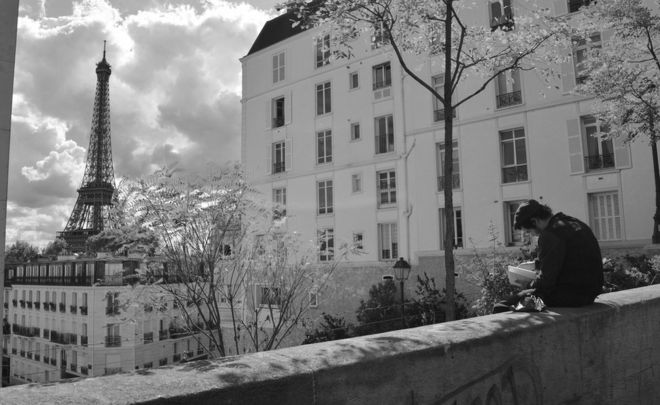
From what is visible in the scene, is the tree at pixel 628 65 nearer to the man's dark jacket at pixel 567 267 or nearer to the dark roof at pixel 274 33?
the man's dark jacket at pixel 567 267

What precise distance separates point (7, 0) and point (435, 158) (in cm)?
2011

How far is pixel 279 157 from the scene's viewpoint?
31156mm

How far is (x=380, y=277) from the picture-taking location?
25.1 metres

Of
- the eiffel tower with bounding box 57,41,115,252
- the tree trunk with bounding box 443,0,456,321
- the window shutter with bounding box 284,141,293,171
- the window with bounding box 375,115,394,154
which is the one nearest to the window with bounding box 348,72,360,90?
the window with bounding box 375,115,394,154

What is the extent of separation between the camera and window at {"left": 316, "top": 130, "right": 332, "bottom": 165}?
94.7 ft

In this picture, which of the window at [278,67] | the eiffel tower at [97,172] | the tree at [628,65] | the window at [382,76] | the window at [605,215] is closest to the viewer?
the tree at [628,65]

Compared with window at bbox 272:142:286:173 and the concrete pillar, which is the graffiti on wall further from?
window at bbox 272:142:286:173

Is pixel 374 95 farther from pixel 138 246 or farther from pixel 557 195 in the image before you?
pixel 138 246

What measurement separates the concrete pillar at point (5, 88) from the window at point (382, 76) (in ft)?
72.8

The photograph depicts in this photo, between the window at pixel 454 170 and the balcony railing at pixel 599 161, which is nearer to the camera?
the balcony railing at pixel 599 161

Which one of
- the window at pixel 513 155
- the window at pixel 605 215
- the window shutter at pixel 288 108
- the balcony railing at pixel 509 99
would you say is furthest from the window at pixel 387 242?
the window shutter at pixel 288 108

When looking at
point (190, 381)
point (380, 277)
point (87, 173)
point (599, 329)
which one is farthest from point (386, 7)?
point (87, 173)

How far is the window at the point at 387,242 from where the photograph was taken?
2559 centimetres

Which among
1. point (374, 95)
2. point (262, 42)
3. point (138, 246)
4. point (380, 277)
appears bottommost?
point (380, 277)
